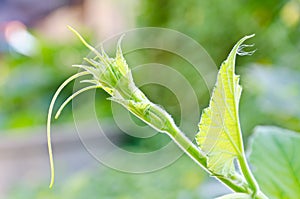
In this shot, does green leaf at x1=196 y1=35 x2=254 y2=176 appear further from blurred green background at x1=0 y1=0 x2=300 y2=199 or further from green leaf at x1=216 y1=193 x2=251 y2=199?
blurred green background at x1=0 y1=0 x2=300 y2=199

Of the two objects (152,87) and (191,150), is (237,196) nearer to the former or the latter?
(191,150)

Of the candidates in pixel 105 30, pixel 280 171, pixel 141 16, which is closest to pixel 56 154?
pixel 141 16

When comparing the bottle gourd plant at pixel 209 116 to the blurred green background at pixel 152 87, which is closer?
the bottle gourd plant at pixel 209 116

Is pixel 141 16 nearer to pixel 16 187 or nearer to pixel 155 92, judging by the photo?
pixel 155 92

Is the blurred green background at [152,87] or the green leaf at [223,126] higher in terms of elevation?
the green leaf at [223,126]

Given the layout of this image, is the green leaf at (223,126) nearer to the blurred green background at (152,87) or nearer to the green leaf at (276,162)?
the green leaf at (276,162)

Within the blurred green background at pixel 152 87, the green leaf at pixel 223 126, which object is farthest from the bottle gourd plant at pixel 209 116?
the blurred green background at pixel 152 87
